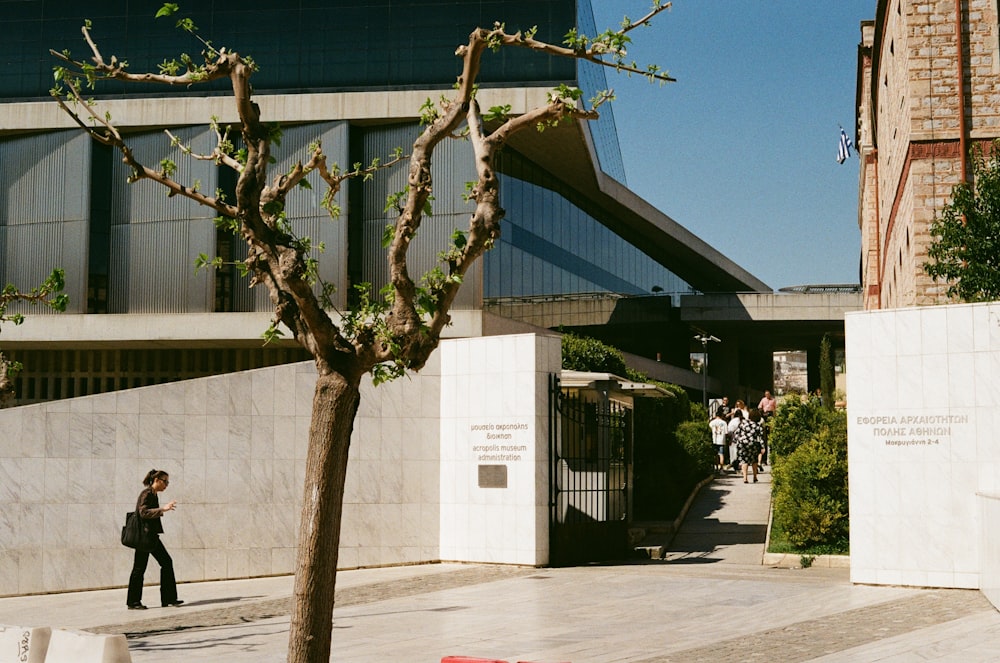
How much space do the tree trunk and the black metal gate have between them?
32.3 ft

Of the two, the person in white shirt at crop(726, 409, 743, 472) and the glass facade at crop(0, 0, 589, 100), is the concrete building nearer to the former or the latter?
A: the glass facade at crop(0, 0, 589, 100)

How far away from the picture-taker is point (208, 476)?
17.0 m

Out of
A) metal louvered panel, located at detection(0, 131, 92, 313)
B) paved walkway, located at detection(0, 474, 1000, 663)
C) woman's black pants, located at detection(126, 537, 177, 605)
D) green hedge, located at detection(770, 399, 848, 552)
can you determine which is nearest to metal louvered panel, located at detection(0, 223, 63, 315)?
metal louvered panel, located at detection(0, 131, 92, 313)

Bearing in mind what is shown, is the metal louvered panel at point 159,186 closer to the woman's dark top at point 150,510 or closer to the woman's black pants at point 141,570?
the woman's dark top at point 150,510

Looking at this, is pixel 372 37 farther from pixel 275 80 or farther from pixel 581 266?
pixel 581 266

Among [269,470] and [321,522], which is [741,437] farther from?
[321,522]

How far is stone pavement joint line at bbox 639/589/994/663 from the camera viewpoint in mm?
9938

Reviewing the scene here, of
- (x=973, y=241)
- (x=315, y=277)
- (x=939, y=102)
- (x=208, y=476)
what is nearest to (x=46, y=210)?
(x=208, y=476)

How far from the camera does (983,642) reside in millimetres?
10422

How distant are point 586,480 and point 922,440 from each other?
18.0ft

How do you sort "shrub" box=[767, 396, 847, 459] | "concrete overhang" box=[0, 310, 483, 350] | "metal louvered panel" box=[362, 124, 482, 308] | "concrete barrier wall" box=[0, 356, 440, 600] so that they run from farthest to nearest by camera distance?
"concrete overhang" box=[0, 310, 483, 350]
"metal louvered panel" box=[362, 124, 482, 308]
"shrub" box=[767, 396, 847, 459]
"concrete barrier wall" box=[0, 356, 440, 600]

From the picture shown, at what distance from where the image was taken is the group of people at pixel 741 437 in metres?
26.9

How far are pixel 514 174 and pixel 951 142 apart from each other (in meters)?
13.1

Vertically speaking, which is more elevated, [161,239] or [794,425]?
[161,239]
